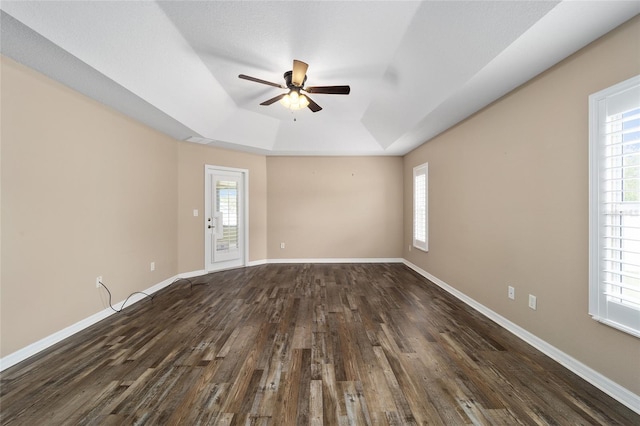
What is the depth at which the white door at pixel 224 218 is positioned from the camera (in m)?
4.81

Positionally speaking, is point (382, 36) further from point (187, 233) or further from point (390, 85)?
point (187, 233)

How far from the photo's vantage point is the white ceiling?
1735 mm

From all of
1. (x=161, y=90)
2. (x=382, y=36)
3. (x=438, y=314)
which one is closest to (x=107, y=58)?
(x=161, y=90)

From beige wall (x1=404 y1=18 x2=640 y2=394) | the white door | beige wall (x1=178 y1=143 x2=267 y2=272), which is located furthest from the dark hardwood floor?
the white door

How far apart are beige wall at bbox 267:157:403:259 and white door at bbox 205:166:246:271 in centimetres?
68

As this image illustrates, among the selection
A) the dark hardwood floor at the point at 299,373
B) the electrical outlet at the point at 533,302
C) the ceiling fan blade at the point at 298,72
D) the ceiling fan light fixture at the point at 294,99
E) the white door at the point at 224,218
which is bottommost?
the dark hardwood floor at the point at 299,373

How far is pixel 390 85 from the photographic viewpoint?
315cm

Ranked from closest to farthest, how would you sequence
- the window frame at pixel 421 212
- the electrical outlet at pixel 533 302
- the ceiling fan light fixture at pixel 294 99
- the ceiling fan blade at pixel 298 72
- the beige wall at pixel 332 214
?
the electrical outlet at pixel 533 302, the ceiling fan blade at pixel 298 72, the ceiling fan light fixture at pixel 294 99, the window frame at pixel 421 212, the beige wall at pixel 332 214

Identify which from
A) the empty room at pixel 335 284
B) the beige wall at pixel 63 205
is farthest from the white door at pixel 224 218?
the beige wall at pixel 63 205

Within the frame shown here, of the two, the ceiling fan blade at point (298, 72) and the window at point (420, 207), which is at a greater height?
the ceiling fan blade at point (298, 72)

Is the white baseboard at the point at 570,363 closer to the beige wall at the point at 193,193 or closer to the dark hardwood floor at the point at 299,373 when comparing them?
the dark hardwood floor at the point at 299,373

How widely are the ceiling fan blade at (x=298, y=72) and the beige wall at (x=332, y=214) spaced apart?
3.12 metres

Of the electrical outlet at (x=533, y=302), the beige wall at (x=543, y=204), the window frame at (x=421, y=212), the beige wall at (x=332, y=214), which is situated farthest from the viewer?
the beige wall at (x=332, y=214)

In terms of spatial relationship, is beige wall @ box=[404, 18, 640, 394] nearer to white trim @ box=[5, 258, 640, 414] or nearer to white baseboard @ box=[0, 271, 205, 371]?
white trim @ box=[5, 258, 640, 414]
